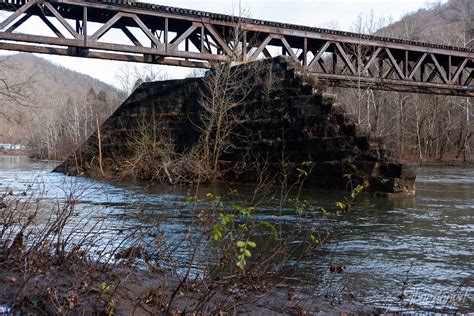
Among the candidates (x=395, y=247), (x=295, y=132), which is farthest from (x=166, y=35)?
(x=395, y=247)

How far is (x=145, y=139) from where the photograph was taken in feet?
55.6

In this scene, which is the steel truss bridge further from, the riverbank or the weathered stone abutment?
the riverbank

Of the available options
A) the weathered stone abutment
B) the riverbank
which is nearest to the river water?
the riverbank

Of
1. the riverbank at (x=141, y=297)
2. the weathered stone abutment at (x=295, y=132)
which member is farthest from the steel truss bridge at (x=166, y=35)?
the riverbank at (x=141, y=297)

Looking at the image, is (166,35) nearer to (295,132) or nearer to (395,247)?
(295,132)

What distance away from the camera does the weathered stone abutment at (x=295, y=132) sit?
1194 cm

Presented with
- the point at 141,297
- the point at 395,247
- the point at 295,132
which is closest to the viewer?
the point at 141,297

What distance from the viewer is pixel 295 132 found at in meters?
13.9

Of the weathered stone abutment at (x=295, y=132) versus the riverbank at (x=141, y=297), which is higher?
the weathered stone abutment at (x=295, y=132)

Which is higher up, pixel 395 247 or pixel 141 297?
pixel 141 297

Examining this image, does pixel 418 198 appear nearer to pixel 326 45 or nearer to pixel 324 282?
→ pixel 324 282

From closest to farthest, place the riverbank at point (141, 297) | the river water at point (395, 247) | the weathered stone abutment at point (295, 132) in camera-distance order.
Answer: the riverbank at point (141, 297)
the river water at point (395, 247)
the weathered stone abutment at point (295, 132)

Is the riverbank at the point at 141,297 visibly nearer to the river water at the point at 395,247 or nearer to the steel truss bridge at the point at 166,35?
the river water at the point at 395,247

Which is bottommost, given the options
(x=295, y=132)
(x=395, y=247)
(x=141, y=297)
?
(x=395, y=247)
